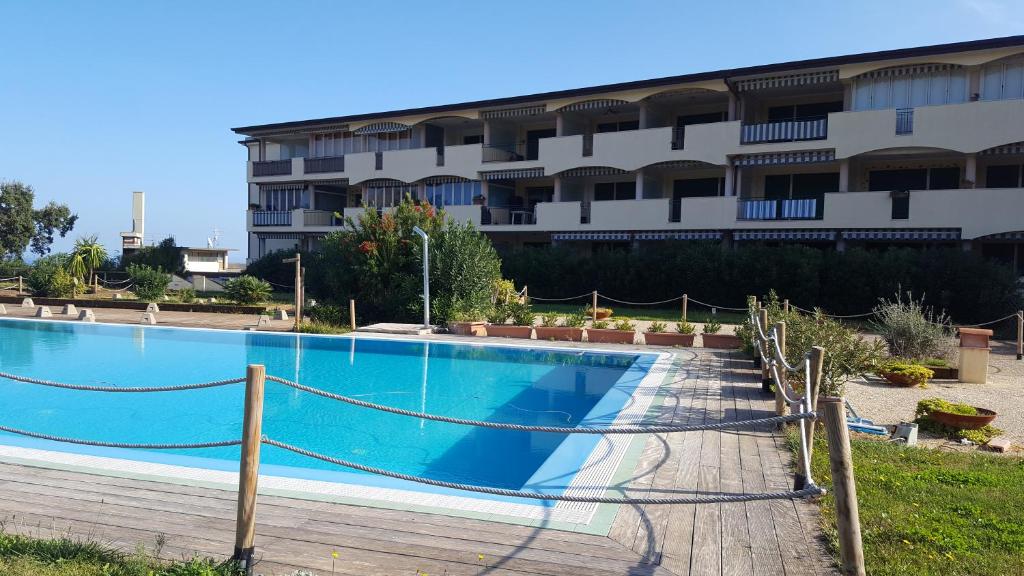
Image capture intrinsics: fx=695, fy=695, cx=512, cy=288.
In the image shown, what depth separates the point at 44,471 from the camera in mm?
6176

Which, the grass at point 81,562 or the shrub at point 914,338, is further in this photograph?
the shrub at point 914,338

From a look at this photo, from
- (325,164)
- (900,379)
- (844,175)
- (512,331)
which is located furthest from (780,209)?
(325,164)

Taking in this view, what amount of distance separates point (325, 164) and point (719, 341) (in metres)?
Result: 27.9

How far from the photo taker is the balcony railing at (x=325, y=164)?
3759 cm

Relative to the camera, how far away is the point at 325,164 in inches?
1497

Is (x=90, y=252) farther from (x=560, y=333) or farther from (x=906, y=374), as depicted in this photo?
(x=906, y=374)

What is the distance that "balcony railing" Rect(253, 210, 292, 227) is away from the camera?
129 feet

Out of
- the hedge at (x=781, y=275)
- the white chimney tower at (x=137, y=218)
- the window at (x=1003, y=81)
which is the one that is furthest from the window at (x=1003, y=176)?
the white chimney tower at (x=137, y=218)

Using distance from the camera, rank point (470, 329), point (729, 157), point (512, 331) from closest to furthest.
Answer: point (512, 331) < point (470, 329) < point (729, 157)

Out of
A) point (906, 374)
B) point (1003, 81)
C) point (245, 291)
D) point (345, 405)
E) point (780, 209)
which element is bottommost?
point (345, 405)

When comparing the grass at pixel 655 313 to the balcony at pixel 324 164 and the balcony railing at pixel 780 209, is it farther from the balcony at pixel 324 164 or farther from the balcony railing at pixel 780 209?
the balcony at pixel 324 164

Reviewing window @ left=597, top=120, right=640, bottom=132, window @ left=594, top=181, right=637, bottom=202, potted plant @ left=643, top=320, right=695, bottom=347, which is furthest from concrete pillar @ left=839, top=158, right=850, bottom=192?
potted plant @ left=643, top=320, right=695, bottom=347

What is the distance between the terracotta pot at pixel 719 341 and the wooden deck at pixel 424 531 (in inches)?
383

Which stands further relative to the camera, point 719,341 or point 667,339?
point 667,339
